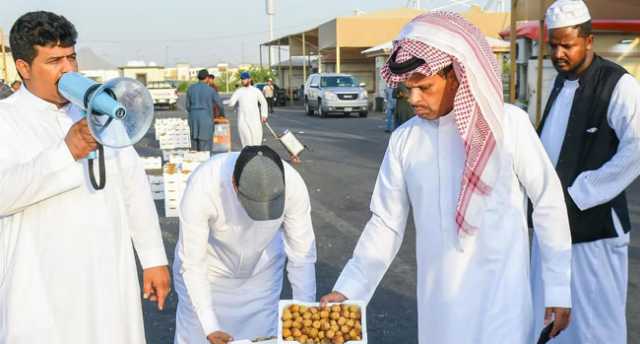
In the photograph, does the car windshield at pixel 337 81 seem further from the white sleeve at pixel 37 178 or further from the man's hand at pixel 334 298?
the white sleeve at pixel 37 178

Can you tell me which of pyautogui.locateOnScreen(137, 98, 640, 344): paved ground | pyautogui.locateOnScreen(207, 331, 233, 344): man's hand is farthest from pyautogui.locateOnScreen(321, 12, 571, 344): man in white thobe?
pyautogui.locateOnScreen(137, 98, 640, 344): paved ground

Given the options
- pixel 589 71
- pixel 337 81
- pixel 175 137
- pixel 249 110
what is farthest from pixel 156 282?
pixel 337 81

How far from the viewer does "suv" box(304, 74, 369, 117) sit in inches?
1112

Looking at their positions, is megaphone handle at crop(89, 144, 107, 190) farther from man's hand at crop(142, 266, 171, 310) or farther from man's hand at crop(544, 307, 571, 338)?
man's hand at crop(544, 307, 571, 338)

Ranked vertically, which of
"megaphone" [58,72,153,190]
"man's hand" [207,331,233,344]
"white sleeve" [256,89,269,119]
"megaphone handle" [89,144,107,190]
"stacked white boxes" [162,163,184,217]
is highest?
"megaphone" [58,72,153,190]

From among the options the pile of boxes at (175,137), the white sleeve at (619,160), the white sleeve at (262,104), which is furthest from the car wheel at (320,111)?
the white sleeve at (619,160)

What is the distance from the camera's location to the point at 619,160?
3.72m

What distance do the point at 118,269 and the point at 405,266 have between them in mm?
4008

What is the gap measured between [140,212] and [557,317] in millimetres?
1876

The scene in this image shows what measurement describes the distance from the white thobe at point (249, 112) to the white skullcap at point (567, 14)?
10.7 m

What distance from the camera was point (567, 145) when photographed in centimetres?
389

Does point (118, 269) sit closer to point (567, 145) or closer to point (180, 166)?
point (567, 145)

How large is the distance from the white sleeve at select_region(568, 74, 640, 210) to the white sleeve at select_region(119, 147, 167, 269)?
2167 millimetres

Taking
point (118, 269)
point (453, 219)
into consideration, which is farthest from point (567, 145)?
point (118, 269)
